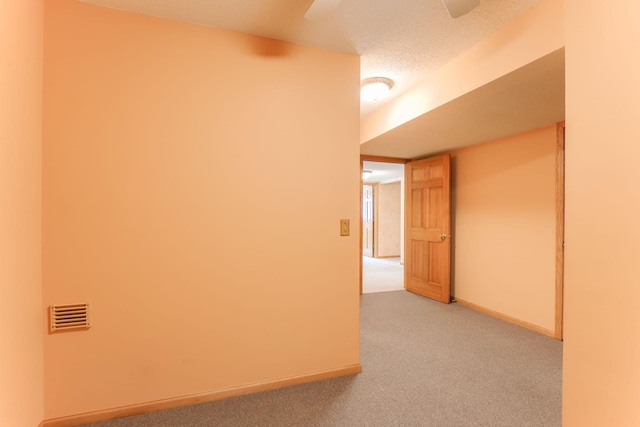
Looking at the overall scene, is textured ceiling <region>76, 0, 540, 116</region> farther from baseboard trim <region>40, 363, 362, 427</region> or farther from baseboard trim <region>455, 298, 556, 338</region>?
baseboard trim <region>455, 298, 556, 338</region>

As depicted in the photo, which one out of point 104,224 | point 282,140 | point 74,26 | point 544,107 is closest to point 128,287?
point 104,224

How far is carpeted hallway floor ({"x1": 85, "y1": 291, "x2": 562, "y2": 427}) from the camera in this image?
1715mm

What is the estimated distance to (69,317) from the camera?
65.4 inches

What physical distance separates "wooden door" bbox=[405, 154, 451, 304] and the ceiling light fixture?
1560 mm

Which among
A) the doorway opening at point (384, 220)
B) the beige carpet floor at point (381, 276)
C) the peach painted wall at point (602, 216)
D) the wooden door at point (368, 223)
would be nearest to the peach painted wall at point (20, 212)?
the peach painted wall at point (602, 216)

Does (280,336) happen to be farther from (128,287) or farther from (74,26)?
(74,26)

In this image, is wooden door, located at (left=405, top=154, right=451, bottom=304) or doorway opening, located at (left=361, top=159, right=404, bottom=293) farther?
doorway opening, located at (left=361, top=159, right=404, bottom=293)

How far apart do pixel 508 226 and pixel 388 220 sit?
516cm

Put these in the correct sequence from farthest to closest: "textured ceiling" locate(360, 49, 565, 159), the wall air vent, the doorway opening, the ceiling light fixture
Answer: the doorway opening, the ceiling light fixture, "textured ceiling" locate(360, 49, 565, 159), the wall air vent

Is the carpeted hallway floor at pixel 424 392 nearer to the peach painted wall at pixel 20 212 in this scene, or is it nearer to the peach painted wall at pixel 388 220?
the peach painted wall at pixel 20 212

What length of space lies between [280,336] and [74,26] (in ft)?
7.31

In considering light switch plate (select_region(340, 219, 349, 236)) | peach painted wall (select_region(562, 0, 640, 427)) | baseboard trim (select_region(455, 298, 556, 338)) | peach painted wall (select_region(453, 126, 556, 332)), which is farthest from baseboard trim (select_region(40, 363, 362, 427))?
peach painted wall (select_region(453, 126, 556, 332))

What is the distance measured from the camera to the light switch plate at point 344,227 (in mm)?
2190

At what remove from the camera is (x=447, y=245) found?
3.92 meters
